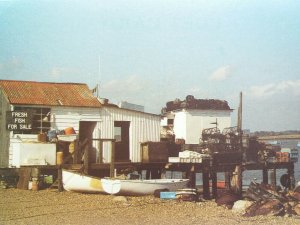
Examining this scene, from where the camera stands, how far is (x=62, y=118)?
24.5 m

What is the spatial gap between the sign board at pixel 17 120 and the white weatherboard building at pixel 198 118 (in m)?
15.6

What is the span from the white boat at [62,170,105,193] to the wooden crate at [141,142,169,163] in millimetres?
4707

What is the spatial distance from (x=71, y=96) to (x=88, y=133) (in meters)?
2.35

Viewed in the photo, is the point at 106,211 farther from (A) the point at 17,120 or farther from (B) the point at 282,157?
(B) the point at 282,157

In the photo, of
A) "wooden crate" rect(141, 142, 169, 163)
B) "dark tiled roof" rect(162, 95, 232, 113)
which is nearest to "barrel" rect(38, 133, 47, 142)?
"wooden crate" rect(141, 142, 169, 163)

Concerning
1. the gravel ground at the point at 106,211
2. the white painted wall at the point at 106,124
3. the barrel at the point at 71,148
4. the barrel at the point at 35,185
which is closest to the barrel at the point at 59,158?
the barrel at the point at 71,148

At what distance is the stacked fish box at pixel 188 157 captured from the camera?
25156 millimetres

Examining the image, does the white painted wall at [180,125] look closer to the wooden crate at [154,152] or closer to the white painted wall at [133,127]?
the white painted wall at [133,127]

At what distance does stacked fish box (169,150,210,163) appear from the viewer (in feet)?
82.5

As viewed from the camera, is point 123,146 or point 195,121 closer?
point 123,146

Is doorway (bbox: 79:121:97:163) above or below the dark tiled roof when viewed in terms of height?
below

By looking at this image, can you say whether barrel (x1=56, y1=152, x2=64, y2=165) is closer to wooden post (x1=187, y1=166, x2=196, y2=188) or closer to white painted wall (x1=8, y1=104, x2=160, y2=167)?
white painted wall (x1=8, y1=104, x2=160, y2=167)

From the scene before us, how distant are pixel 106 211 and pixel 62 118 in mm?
8818

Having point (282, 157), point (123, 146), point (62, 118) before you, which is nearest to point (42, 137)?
point (62, 118)
